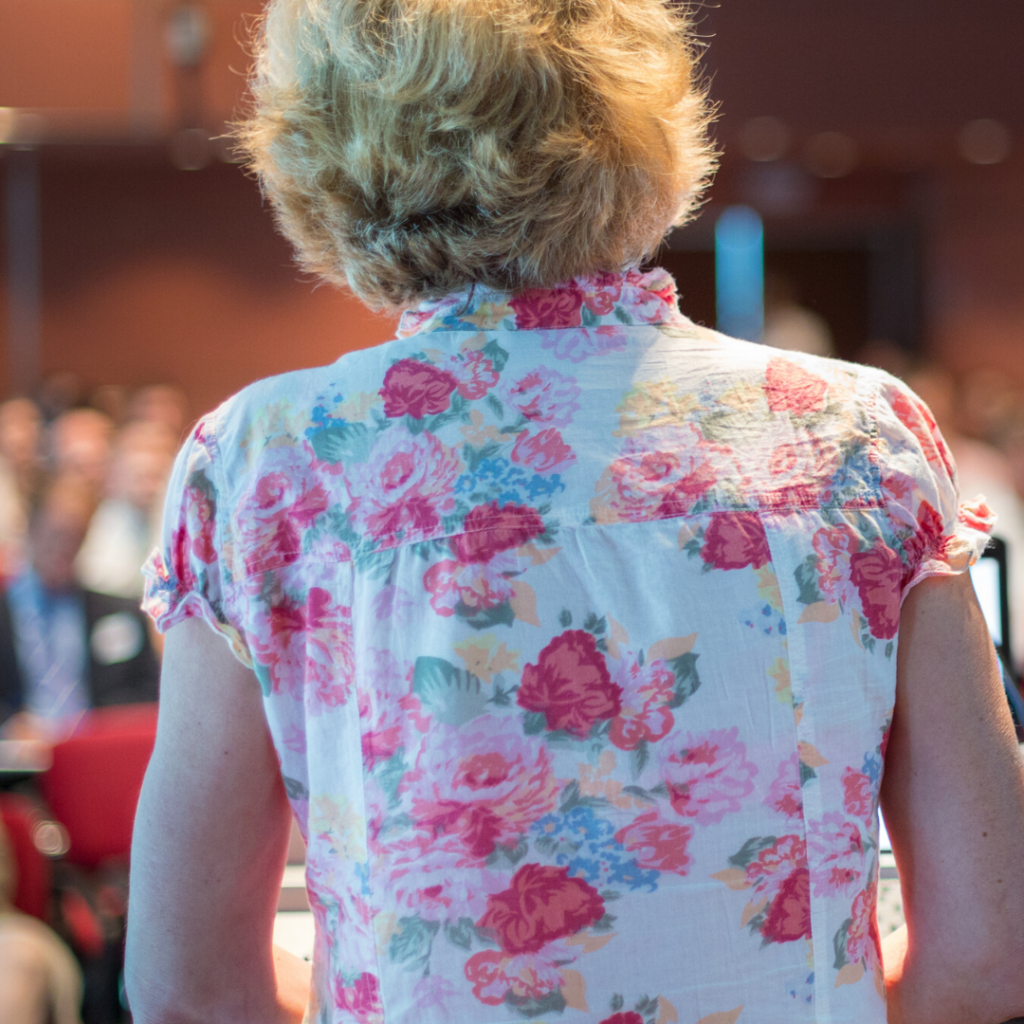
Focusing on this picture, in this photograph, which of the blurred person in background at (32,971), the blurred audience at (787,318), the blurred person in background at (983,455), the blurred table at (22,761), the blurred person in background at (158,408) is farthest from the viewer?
the blurred audience at (787,318)

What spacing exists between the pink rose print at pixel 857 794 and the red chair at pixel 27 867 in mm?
2464

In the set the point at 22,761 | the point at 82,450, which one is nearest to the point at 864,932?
the point at 22,761

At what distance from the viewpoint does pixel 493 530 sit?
668mm

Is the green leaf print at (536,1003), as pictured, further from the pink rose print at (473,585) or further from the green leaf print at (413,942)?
the pink rose print at (473,585)

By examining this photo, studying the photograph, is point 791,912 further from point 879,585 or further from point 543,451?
point 543,451

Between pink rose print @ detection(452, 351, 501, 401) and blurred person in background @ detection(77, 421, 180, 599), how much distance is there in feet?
12.9

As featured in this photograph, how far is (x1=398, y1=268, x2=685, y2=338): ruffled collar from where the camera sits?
72cm

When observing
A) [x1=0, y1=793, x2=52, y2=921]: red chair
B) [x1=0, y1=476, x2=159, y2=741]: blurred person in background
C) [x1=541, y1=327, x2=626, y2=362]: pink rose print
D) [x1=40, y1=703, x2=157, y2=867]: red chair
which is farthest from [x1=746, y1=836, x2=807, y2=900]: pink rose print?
[x1=0, y1=476, x2=159, y2=741]: blurred person in background

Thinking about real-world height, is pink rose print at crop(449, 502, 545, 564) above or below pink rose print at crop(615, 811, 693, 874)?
above

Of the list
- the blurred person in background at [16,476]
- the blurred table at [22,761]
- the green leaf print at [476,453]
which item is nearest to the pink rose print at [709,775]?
the green leaf print at [476,453]

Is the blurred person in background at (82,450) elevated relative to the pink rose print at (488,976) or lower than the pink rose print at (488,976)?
lower

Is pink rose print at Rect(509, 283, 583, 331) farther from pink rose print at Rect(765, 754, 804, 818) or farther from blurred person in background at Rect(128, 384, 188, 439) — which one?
blurred person in background at Rect(128, 384, 188, 439)

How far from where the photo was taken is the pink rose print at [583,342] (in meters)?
0.71

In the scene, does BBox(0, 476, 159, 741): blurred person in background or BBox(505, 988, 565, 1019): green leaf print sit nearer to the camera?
BBox(505, 988, 565, 1019): green leaf print
